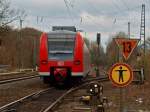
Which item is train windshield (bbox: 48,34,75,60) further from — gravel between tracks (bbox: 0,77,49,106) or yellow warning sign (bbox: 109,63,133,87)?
yellow warning sign (bbox: 109,63,133,87)

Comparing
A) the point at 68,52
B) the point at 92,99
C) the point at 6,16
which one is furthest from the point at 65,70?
the point at 6,16

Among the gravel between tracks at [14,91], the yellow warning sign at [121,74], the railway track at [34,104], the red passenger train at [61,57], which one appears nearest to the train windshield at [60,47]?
the red passenger train at [61,57]

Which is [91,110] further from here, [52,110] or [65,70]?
[65,70]

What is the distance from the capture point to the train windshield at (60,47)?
28750 mm

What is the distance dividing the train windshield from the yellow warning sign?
1547 cm

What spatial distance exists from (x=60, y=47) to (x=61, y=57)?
0.60m

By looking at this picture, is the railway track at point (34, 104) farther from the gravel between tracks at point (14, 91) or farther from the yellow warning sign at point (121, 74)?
the yellow warning sign at point (121, 74)

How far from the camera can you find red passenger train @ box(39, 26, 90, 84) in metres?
28.6

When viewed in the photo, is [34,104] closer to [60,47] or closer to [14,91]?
[14,91]

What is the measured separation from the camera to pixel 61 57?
2869 cm

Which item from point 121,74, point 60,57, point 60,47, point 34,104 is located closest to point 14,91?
point 60,57

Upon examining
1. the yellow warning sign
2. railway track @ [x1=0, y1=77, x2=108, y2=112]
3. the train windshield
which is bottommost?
railway track @ [x1=0, y1=77, x2=108, y2=112]

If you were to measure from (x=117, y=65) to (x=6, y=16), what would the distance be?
123 ft

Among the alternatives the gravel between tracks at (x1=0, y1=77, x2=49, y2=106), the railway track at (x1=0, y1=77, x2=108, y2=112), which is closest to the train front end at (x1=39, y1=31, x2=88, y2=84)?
the gravel between tracks at (x1=0, y1=77, x2=49, y2=106)
